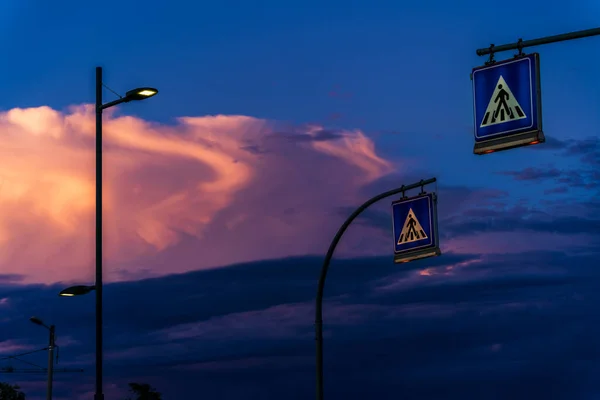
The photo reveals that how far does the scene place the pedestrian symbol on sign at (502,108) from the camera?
1317cm

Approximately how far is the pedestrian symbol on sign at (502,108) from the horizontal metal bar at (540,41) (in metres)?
0.65

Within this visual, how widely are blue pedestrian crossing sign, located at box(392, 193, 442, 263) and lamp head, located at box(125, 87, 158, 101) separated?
7106mm

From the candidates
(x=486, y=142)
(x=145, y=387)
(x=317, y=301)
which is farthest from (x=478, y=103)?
(x=145, y=387)

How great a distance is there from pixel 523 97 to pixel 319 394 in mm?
12359

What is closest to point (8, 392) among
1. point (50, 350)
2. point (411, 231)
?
→ point (50, 350)

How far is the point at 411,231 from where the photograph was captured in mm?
20328

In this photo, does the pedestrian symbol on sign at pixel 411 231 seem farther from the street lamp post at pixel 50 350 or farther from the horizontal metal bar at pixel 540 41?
the street lamp post at pixel 50 350

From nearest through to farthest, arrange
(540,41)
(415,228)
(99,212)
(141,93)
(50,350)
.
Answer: (540,41), (415,228), (141,93), (99,212), (50,350)

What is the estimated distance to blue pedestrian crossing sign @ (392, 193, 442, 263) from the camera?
19922 millimetres

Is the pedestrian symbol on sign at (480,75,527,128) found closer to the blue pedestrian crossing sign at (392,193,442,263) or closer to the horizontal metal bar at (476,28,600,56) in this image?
the horizontal metal bar at (476,28,600,56)

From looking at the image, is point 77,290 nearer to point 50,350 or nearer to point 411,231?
point 411,231

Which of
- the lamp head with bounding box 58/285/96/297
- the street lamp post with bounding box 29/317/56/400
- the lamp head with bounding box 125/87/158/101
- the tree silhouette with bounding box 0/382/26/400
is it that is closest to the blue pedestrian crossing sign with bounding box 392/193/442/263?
the lamp head with bounding box 125/87/158/101

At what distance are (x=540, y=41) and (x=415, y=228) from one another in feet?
23.4

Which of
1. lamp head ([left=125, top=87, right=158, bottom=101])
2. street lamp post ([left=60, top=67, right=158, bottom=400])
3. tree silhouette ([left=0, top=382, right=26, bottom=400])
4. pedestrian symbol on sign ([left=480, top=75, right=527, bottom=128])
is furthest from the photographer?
tree silhouette ([left=0, top=382, right=26, bottom=400])
